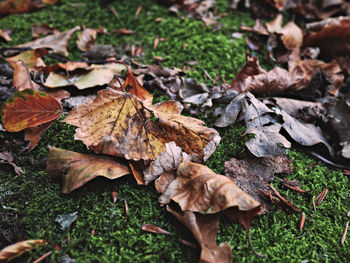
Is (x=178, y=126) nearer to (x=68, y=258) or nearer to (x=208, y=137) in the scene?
(x=208, y=137)

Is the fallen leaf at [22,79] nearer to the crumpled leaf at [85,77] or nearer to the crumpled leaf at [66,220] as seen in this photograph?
the crumpled leaf at [85,77]

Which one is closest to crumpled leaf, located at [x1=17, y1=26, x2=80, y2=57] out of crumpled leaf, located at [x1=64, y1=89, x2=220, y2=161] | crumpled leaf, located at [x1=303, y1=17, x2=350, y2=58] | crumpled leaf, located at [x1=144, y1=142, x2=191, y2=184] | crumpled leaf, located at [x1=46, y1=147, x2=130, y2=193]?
crumpled leaf, located at [x1=64, y1=89, x2=220, y2=161]

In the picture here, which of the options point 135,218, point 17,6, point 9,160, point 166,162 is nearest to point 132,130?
point 166,162

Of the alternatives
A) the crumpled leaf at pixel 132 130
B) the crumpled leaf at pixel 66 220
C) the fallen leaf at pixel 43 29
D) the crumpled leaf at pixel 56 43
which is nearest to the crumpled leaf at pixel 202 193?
the crumpled leaf at pixel 132 130

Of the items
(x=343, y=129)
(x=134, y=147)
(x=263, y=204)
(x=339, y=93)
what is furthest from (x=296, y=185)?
(x=339, y=93)

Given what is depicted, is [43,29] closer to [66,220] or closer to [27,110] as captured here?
[27,110]

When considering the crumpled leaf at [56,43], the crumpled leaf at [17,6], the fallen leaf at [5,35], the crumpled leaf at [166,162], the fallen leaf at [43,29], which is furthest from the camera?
the crumpled leaf at [17,6]
